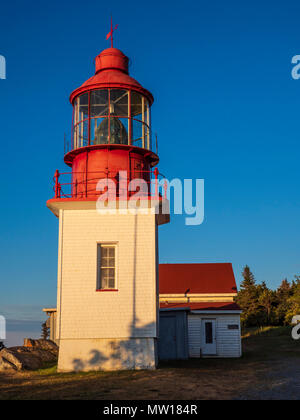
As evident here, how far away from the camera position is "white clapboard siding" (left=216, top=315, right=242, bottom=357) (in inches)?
1017

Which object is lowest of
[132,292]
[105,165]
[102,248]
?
[132,292]

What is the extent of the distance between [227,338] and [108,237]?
11975 mm

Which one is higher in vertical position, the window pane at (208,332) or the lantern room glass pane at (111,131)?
the lantern room glass pane at (111,131)

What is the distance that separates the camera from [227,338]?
26109 mm

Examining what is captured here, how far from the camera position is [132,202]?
17156 mm

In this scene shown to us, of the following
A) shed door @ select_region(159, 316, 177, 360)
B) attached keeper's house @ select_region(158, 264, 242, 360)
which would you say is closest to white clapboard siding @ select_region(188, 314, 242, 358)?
attached keeper's house @ select_region(158, 264, 242, 360)

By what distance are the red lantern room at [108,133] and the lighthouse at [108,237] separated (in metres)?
0.03

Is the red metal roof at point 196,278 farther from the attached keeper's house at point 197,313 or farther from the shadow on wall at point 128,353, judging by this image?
the shadow on wall at point 128,353

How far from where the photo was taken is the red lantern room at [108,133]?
56.6 feet

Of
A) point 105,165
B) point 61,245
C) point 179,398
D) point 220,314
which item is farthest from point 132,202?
point 220,314

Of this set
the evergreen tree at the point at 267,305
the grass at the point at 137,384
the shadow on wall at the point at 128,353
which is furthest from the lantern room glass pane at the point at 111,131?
the evergreen tree at the point at 267,305

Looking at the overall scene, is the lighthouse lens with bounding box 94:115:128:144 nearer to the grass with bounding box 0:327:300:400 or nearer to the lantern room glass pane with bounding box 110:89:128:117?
the lantern room glass pane with bounding box 110:89:128:117
